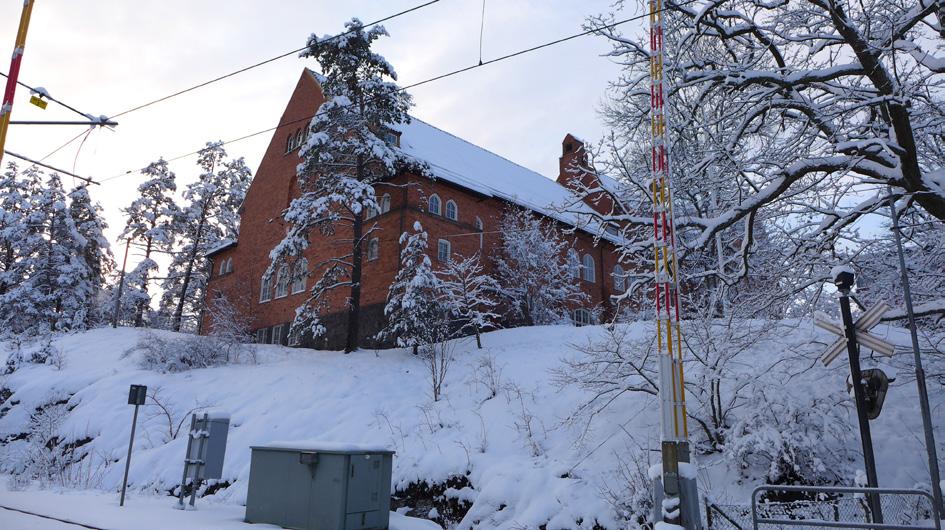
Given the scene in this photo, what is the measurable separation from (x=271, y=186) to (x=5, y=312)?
18497mm

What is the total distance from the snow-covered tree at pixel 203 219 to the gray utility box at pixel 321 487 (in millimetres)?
36587

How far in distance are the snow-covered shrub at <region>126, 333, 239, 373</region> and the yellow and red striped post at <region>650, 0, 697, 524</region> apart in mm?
22386

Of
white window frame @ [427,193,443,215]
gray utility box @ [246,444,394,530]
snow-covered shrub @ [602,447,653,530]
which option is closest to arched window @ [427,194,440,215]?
white window frame @ [427,193,443,215]

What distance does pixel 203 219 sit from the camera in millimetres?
45969

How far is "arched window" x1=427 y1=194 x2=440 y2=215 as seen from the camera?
30.1 m

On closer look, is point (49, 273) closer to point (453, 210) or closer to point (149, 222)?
point (149, 222)

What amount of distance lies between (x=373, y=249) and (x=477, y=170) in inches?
396

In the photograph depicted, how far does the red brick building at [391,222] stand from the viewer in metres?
29.2

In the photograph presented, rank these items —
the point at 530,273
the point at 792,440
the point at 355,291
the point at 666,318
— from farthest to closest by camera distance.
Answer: the point at 530,273, the point at 355,291, the point at 792,440, the point at 666,318

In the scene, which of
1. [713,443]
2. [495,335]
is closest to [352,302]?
[495,335]

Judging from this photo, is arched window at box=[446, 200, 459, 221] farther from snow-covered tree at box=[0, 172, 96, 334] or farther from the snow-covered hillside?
snow-covered tree at box=[0, 172, 96, 334]

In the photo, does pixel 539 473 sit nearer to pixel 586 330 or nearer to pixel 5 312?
pixel 586 330

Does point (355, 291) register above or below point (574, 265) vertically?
below

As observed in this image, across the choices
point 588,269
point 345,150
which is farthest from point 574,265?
point 345,150
